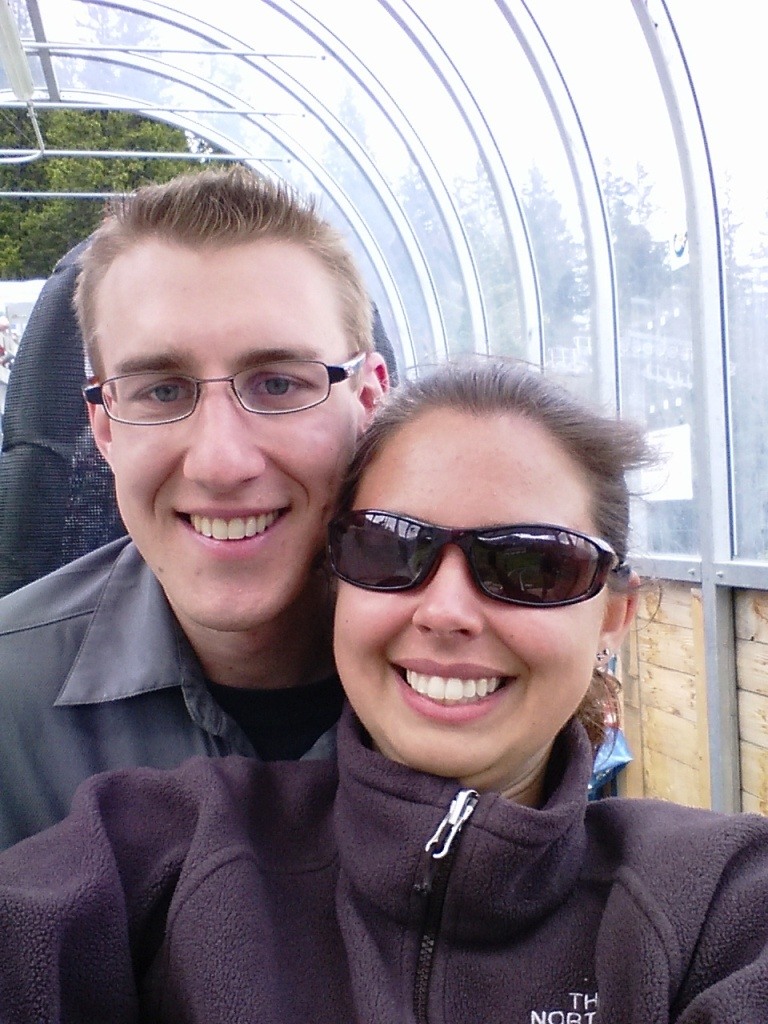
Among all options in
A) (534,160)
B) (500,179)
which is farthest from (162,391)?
(500,179)

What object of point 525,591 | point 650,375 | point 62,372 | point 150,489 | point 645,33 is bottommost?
point 525,591

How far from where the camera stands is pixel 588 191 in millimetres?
5598

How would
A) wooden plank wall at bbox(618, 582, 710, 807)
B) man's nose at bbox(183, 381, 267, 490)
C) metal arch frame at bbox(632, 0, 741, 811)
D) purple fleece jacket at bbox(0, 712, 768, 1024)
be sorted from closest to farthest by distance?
purple fleece jacket at bbox(0, 712, 768, 1024) < man's nose at bbox(183, 381, 267, 490) < metal arch frame at bbox(632, 0, 741, 811) < wooden plank wall at bbox(618, 582, 710, 807)

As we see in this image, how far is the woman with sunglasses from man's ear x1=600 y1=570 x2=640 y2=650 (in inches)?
1.4

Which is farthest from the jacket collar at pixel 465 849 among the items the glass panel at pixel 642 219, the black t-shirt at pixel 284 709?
the glass panel at pixel 642 219

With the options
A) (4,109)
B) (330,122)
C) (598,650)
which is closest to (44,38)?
(4,109)

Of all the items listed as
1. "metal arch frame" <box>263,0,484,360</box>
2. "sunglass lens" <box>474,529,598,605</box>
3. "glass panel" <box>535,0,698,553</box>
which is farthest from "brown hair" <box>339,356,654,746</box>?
"metal arch frame" <box>263,0,484,360</box>

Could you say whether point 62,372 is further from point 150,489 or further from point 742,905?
point 742,905

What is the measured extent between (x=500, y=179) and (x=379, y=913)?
6.15 metres

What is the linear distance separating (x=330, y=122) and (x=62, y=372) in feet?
21.3

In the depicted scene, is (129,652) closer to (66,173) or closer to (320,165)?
(320,165)

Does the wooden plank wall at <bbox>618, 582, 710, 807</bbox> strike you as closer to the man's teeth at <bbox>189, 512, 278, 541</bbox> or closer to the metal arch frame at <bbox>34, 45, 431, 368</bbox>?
the man's teeth at <bbox>189, 512, 278, 541</bbox>

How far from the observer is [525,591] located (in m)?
1.34

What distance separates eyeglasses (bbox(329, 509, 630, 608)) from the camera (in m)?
1.34
